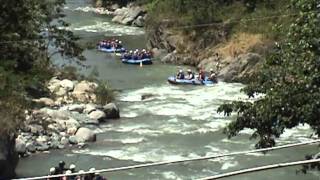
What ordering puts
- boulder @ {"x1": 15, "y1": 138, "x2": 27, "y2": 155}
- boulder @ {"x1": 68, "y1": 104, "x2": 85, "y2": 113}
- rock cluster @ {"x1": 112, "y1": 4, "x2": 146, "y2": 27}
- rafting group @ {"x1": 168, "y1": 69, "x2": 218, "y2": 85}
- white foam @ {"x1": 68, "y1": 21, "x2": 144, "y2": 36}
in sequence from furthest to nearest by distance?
rock cluster @ {"x1": 112, "y1": 4, "x2": 146, "y2": 27} < white foam @ {"x1": 68, "y1": 21, "x2": 144, "y2": 36} < rafting group @ {"x1": 168, "y1": 69, "x2": 218, "y2": 85} < boulder @ {"x1": 68, "y1": 104, "x2": 85, "y2": 113} < boulder @ {"x1": 15, "y1": 138, "x2": 27, "y2": 155}

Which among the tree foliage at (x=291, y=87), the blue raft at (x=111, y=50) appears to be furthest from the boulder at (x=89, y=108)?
the blue raft at (x=111, y=50)

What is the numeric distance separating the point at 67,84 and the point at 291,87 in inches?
747

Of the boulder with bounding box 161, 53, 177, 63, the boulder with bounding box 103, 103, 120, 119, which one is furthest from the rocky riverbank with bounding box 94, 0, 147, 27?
the boulder with bounding box 103, 103, 120, 119

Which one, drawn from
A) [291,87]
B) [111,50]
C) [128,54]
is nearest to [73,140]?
[291,87]

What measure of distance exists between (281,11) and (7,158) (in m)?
21.8

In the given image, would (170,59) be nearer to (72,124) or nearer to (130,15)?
(72,124)

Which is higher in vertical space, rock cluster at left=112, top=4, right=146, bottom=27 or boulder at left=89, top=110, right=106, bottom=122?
rock cluster at left=112, top=4, right=146, bottom=27

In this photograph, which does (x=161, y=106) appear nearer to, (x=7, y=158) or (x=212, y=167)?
(x=212, y=167)

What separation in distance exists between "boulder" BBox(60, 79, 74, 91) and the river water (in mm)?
2232

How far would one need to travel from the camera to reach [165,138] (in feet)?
70.5

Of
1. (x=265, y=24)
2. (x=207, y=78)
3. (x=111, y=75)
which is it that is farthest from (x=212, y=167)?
(x=265, y=24)

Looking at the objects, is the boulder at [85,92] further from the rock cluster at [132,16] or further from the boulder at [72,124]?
the rock cluster at [132,16]

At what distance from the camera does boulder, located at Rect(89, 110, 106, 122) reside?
957 inches

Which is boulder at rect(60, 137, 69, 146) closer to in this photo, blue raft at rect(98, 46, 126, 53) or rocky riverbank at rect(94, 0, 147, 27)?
blue raft at rect(98, 46, 126, 53)
